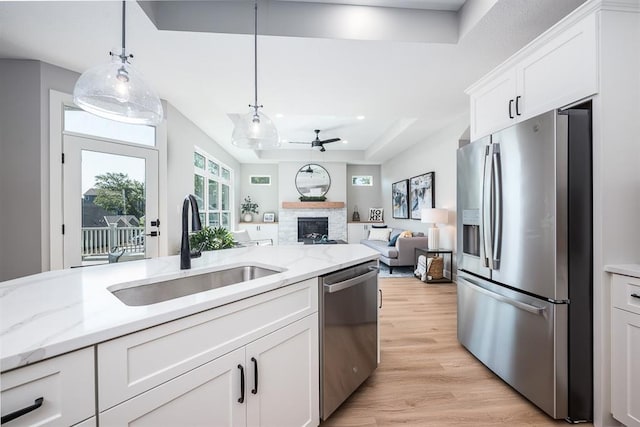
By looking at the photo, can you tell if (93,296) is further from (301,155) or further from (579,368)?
(301,155)

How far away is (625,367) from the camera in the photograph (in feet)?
4.42

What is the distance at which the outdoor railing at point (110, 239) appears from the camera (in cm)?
303

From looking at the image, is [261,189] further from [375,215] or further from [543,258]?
[543,258]

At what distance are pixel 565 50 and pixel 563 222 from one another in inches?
40.6

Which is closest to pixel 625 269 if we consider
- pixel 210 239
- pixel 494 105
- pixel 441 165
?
pixel 494 105

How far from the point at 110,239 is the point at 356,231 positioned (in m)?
6.06

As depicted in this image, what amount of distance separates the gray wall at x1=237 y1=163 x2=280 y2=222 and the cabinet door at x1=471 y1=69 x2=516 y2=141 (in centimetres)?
659

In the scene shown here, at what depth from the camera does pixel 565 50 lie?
62.9 inches

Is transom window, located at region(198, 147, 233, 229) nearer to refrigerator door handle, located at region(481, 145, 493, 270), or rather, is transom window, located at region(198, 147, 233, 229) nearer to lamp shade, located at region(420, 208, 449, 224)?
lamp shade, located at region(420, 208, 449, 224)

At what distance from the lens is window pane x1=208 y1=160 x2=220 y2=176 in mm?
5938

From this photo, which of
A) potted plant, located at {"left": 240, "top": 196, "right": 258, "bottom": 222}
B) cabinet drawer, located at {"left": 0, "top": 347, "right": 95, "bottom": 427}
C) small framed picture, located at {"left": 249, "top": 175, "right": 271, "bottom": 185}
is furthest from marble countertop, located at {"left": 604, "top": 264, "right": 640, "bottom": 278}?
small framed picture, located at {"left": 249, "top": 175, "right": 271, "bottom": 185}

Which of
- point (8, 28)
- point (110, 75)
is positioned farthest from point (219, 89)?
point (110, 75)

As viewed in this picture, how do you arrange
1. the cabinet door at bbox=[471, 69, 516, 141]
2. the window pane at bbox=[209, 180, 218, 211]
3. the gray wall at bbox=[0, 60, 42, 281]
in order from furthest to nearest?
the window pane at bbox=[209, 180, 218, 211]
the gray wall at bbox=[0, 60, 42, 281]
the cabinet door at bbox=[471, 69, 516, 141]

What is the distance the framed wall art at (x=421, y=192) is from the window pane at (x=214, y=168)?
453 centimetres
